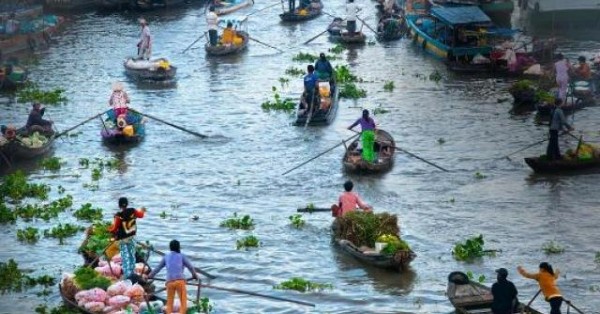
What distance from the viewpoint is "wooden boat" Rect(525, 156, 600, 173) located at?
26359mm

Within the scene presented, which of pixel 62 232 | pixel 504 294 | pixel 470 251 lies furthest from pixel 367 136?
pixel 504 294

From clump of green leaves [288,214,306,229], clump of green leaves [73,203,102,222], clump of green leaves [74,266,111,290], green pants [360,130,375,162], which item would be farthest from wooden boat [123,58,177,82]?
clump of green leaves [74,266,111,290]

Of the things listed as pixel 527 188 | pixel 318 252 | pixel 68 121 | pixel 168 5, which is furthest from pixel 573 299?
pixel 168 5

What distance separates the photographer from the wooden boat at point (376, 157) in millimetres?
27016

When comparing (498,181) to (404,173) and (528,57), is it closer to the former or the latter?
(404,173)

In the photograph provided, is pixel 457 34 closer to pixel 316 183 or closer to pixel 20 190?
pixel 316 183

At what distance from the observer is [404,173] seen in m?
27.5

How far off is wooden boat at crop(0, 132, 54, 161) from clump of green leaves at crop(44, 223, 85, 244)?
523 centimetres

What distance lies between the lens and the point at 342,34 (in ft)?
148

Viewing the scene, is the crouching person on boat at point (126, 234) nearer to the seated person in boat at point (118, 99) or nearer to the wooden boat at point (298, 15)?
the seated person in boat at point (118, 99)

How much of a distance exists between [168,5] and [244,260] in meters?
35.4

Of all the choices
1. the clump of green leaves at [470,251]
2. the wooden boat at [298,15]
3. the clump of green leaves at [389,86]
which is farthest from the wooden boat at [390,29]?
the clump of green leaves at [470,251]

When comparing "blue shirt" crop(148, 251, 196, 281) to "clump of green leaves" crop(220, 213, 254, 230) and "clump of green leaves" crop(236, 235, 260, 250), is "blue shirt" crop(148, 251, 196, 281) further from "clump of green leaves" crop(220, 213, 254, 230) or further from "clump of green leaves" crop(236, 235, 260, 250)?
"clump of green leaves" crop(220, 213, 254, 230)

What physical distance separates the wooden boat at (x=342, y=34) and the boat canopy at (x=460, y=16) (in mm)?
4934
